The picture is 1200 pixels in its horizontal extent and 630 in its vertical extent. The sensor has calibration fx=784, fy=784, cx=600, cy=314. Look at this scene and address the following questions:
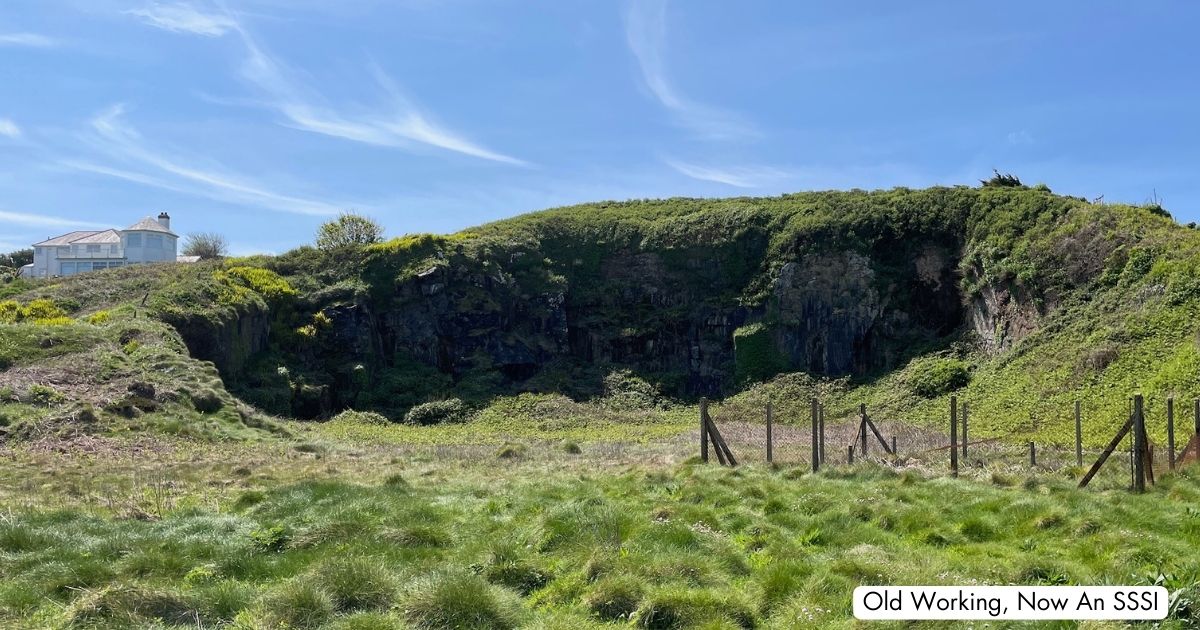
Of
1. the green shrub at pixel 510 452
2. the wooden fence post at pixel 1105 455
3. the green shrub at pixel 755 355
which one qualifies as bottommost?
the green shrub at pixel 510 452

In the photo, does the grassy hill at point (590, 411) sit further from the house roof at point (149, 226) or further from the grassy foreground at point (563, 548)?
the house roof at point (149, 226)

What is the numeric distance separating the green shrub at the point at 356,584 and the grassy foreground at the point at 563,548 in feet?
0.06

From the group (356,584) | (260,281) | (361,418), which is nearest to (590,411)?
(361,418)

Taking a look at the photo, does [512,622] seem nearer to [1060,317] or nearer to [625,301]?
[1060,317]

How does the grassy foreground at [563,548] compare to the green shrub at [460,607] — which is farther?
the grassy foreground at [563,548]

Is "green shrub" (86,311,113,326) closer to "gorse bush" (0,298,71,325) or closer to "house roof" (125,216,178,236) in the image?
"gorse bush" (0,298,71,325)

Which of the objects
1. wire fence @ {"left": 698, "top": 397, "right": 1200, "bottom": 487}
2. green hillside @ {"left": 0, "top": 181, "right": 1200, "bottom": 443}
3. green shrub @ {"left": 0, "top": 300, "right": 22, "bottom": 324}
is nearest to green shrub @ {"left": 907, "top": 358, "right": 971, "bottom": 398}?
green hillside @ {"left": 0, "top": 181, "right": 1200, "bottom": 443}

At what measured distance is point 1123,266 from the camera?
3603cm

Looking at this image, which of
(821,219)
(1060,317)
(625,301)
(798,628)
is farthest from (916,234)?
(798,628)

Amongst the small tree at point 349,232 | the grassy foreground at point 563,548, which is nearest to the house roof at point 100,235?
the small tree at point 349,232

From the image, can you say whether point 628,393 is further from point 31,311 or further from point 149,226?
→ point 149,226

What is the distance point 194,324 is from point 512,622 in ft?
122

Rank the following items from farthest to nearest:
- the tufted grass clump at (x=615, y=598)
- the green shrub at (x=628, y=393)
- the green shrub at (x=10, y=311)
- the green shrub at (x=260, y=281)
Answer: the green shrub at (x=260, y=281) < the green shrub at (x=628, y=393) < the green shrub at (x=10, y=311) < the tufted grass clump at (x=615, y=598)

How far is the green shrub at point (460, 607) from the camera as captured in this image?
6441 millimetres
